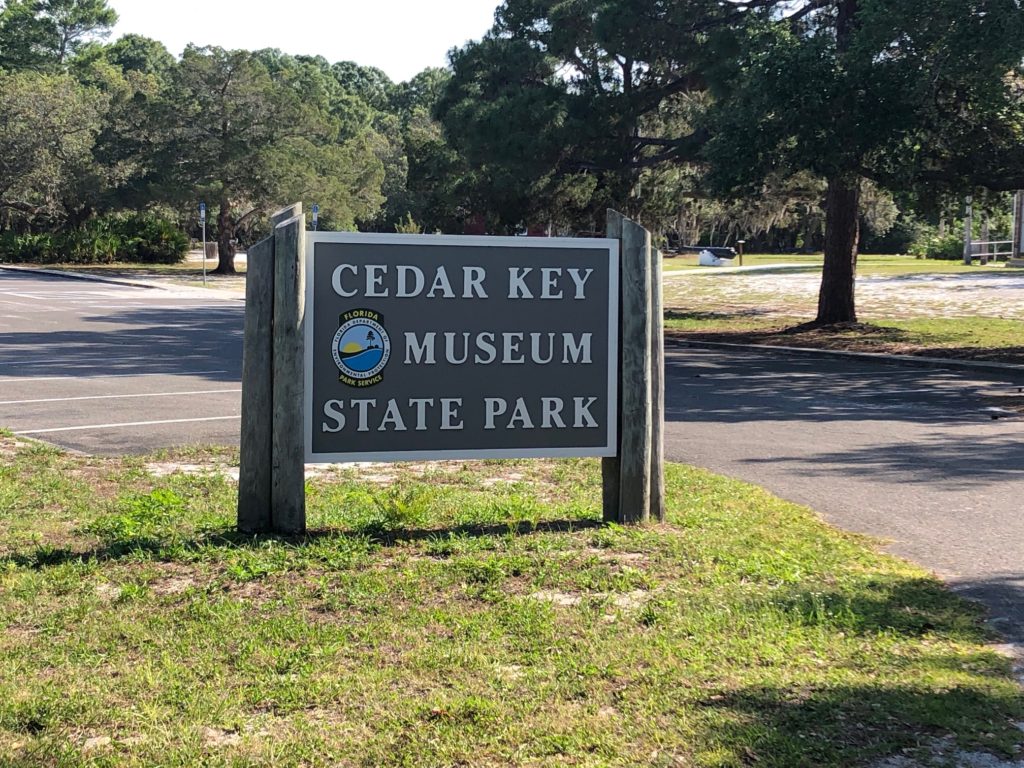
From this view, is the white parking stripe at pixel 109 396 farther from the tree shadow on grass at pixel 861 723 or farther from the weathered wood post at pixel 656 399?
the tree shadow on grass at pixel 861 723

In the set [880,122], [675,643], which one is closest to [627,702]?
[675,643]

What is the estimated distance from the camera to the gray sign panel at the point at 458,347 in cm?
627

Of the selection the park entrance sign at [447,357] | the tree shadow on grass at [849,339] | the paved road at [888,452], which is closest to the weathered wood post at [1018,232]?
the tree shadow on grass at [849,339]

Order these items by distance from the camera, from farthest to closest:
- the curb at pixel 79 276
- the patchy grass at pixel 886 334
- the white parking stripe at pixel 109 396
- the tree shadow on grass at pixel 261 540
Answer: the curb at pixel 79 276 → the patchy grass at pixel 886 334 → the white parking stripe at pixel 109 396 → the tree shadow on grass at pixel 261 540

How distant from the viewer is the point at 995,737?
12.5ft

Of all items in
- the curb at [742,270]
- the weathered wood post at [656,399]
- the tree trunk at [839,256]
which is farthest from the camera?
the curb at [742,270]

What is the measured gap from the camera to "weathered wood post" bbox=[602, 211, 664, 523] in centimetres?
661

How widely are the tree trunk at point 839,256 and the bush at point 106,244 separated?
40.8 meters

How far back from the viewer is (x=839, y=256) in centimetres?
2305

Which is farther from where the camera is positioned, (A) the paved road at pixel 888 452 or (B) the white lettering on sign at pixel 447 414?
(A) the paved road at pixel 888 452

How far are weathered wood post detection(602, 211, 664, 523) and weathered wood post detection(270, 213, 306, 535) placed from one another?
1.72 m

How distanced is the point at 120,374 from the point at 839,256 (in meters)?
13.9

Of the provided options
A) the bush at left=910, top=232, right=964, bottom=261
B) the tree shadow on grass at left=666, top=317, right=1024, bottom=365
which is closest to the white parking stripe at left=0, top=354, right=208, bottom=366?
the tree shadow on grass at left=666, top=317, right=1024, bottom=365

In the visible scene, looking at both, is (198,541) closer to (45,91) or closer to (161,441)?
(161,441)
